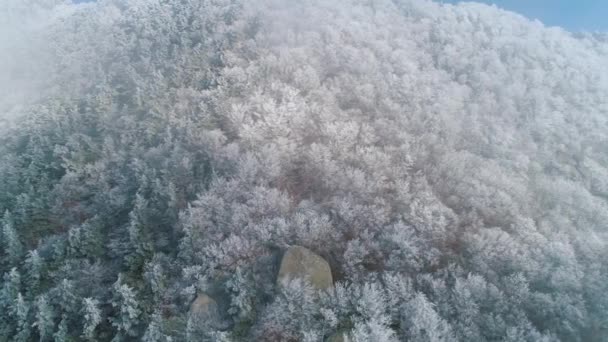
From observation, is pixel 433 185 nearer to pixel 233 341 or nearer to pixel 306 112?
pixel 306 112

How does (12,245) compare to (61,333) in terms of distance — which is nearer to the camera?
(61,333)

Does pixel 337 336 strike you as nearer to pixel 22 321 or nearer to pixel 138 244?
pixel 138 244

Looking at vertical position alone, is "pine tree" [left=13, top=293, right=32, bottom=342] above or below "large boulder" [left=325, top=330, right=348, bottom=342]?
below

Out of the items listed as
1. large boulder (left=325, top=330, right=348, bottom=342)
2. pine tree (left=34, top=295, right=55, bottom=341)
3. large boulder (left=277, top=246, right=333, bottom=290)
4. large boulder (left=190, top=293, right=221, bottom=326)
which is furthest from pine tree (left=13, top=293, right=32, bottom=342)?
large boulder (left=325, top=330, right=348, bottom=342)

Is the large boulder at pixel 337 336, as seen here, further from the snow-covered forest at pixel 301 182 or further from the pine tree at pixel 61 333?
the pine tree at pixel 61 333

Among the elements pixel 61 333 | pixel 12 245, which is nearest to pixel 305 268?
pixel 61 333

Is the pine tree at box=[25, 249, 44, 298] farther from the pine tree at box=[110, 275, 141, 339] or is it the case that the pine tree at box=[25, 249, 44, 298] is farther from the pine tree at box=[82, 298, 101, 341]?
the pine tree at box=[110, 275, 141, 339]
